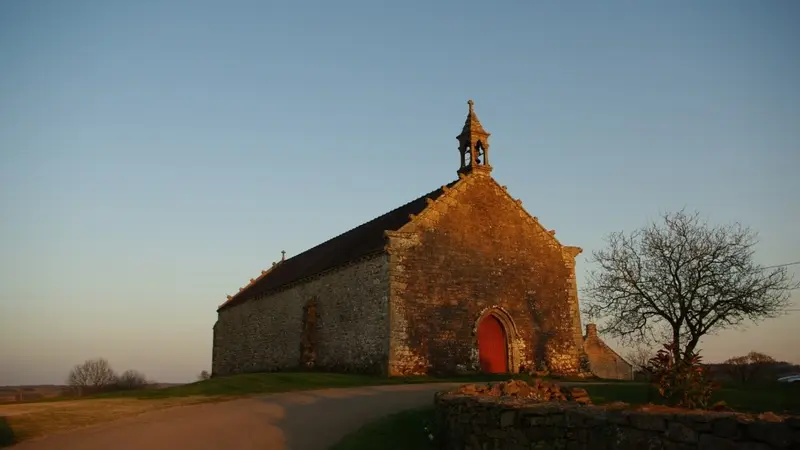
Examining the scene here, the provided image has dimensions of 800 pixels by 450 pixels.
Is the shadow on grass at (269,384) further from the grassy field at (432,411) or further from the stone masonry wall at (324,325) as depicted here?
the grassy field at (432,411)

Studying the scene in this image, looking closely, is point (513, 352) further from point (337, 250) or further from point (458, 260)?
point (337, 250)

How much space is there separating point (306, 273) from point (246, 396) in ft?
53.8

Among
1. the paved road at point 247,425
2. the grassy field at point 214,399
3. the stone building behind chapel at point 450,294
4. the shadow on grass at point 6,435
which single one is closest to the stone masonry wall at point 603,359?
the stone building behind chapel at point 450,294

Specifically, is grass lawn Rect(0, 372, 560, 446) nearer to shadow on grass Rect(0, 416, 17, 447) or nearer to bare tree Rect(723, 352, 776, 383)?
shadow on grass Rect(0, 416, 17, 447)

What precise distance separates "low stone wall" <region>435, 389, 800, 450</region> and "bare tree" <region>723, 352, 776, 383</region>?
21.5 m

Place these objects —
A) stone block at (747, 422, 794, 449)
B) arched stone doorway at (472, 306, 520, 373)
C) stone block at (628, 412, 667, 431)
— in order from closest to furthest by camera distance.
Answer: stone block at (747, 422, 794, 449) < stone block at (628, 412, 667, 431) < arched stone doorway at (472, 306, 520, 373)

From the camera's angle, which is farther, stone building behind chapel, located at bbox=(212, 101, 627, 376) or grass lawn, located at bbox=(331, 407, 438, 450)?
stone building behind chapel, located at bbox=(212, 101, 627, 376)

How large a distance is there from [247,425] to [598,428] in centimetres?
924

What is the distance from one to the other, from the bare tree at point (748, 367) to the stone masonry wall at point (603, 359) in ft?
34.8

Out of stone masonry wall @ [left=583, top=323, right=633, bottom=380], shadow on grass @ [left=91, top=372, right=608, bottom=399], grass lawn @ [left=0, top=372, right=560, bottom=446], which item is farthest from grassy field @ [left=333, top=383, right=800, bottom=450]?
stone masonry wall @ [left=583, top=323, right=633, bottom=380]

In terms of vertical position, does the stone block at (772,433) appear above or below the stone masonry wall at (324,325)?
below

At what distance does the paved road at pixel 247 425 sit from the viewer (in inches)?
507

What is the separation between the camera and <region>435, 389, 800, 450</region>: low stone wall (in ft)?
20.2

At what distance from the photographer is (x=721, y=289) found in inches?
968
